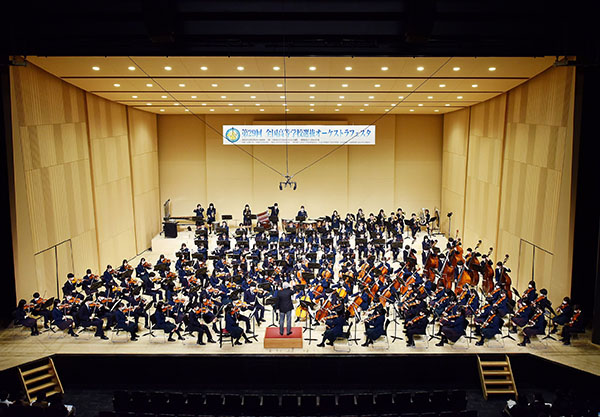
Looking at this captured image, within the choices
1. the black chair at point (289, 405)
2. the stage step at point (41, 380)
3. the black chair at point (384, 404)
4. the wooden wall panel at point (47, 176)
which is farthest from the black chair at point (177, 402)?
the wooden wall panel at point (47, 176)

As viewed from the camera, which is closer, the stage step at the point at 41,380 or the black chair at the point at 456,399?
the black chair at the point at 456,399

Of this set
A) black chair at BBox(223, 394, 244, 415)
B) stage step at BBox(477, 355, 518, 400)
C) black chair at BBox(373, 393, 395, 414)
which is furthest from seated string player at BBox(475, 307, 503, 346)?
black chair at BBox(223, 394, 244, 415)

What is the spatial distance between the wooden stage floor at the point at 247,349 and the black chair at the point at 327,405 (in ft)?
6.38

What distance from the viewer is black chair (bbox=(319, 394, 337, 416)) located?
25.4 ft

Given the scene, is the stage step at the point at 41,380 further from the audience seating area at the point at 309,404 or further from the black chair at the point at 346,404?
the black chair at the point at 346,404

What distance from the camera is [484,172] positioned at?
1638 centimetres

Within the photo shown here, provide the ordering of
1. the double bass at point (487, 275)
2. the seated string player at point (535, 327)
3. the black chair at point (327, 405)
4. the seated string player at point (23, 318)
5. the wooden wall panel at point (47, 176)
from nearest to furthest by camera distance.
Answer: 1. the black chair at point (327, 405)
2. the seated string player at point (535, 327)
3. the seated string player at point (23, 318)
4. the wooden wall panel at point (47, 176)
5. the double bass at point (487, 275)

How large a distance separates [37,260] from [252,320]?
5396 millimetres

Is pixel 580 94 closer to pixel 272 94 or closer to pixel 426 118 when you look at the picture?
pixel 272 94

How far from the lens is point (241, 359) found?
9.76 meters

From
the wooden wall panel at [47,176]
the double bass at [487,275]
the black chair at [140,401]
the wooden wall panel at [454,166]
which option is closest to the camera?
the black chair at [140,401]

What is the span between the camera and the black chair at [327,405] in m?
7.74

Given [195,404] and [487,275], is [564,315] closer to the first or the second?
[487,275]
